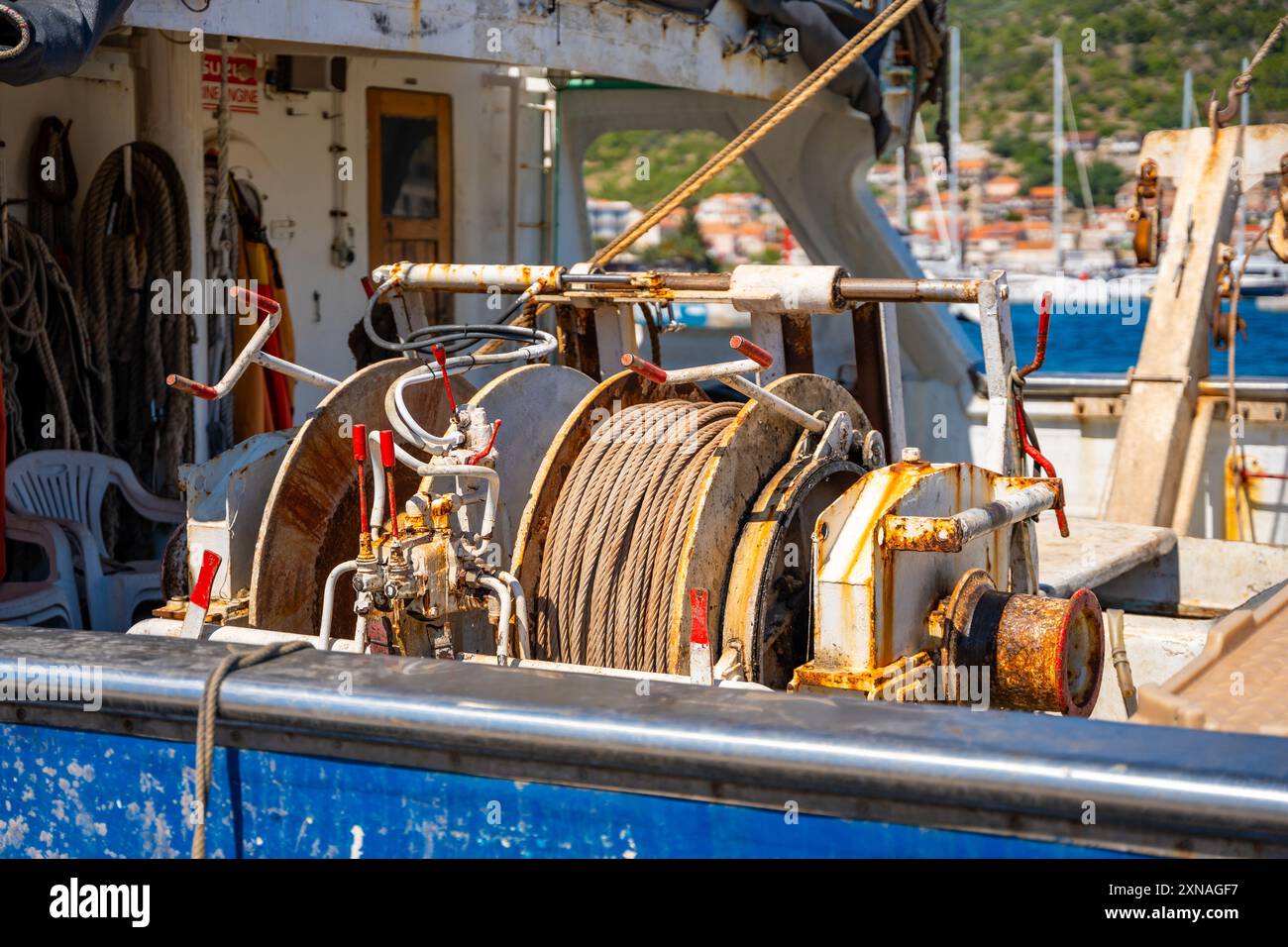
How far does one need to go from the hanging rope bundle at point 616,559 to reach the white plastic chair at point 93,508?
2779mm

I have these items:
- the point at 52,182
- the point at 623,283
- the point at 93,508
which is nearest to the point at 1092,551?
the point at 623,283

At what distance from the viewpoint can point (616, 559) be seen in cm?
480

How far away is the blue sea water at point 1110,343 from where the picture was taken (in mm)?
67250

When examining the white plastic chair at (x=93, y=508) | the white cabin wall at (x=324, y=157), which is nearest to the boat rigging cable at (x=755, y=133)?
the white plastic chair at (x=93, y=508)

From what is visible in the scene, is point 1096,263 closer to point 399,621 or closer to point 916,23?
point 916,23

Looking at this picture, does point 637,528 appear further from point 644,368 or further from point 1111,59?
point 1111,59

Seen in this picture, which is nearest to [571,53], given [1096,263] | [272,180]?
[272,180]

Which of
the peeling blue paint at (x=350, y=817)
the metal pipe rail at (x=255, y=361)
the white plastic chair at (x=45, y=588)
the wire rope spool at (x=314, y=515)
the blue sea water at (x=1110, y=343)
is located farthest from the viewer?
the blue sea water at (x=1110, y=343)

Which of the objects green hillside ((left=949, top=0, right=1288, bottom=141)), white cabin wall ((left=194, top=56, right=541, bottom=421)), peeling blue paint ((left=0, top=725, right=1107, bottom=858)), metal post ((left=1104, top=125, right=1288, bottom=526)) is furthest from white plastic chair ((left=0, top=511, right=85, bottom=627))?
green hillside ((left=949, top=0, right=1288, bottom=141))

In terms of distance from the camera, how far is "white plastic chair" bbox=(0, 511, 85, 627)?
642 cm

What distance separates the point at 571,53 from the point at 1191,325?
4265 millimetres

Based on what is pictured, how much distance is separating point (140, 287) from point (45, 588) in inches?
70.8

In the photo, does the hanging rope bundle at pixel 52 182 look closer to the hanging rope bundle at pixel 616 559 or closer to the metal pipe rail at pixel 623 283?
the metal pipe rail at pixel 623 283

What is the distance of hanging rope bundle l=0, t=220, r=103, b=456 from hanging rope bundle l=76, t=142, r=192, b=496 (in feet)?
0.40
